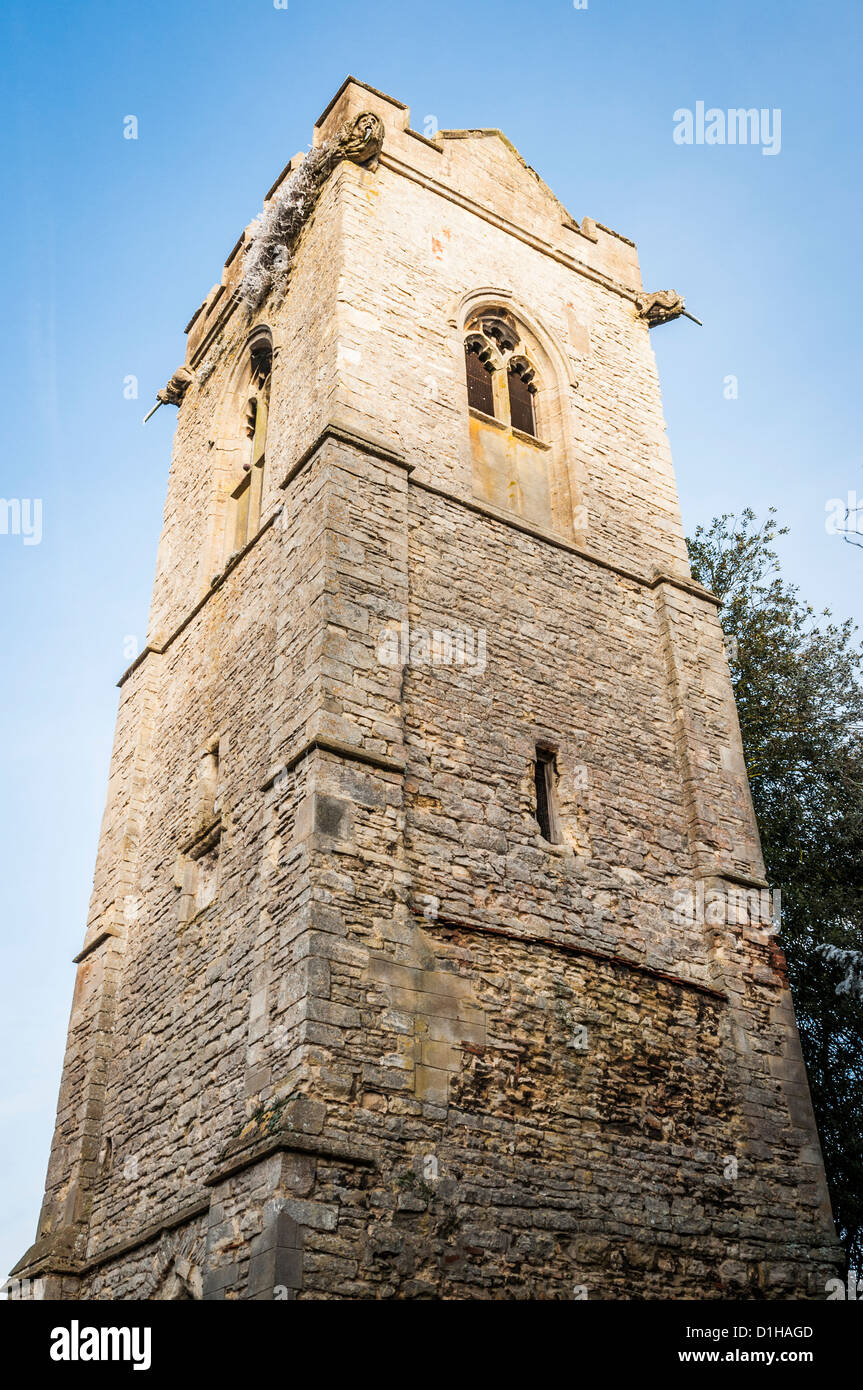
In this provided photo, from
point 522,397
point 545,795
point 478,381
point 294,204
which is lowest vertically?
point 545,795

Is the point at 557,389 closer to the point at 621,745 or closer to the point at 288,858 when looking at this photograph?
the point at 621,745

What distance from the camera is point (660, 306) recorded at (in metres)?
15.1


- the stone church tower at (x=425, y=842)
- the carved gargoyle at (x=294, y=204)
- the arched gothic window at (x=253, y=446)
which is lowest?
the stone church tower at (x=425, y=842)

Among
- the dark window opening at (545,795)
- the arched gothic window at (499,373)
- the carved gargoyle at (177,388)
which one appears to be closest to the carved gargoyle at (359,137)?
the arched gothic window at (499,373)

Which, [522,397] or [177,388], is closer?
[522,397]

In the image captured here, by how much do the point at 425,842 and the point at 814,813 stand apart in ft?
29.4

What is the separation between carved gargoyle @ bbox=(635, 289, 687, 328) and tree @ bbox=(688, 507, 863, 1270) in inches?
167

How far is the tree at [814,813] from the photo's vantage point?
13.8 meters

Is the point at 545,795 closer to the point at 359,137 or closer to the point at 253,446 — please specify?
the point at 253,446

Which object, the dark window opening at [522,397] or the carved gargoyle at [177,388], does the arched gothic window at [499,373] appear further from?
the carved gargoyle at [177,388]

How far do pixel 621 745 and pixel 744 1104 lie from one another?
3212mm

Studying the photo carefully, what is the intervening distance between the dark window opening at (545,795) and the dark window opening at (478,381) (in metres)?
4.23

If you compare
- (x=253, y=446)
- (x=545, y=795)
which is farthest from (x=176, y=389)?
(x=545, y=795)
